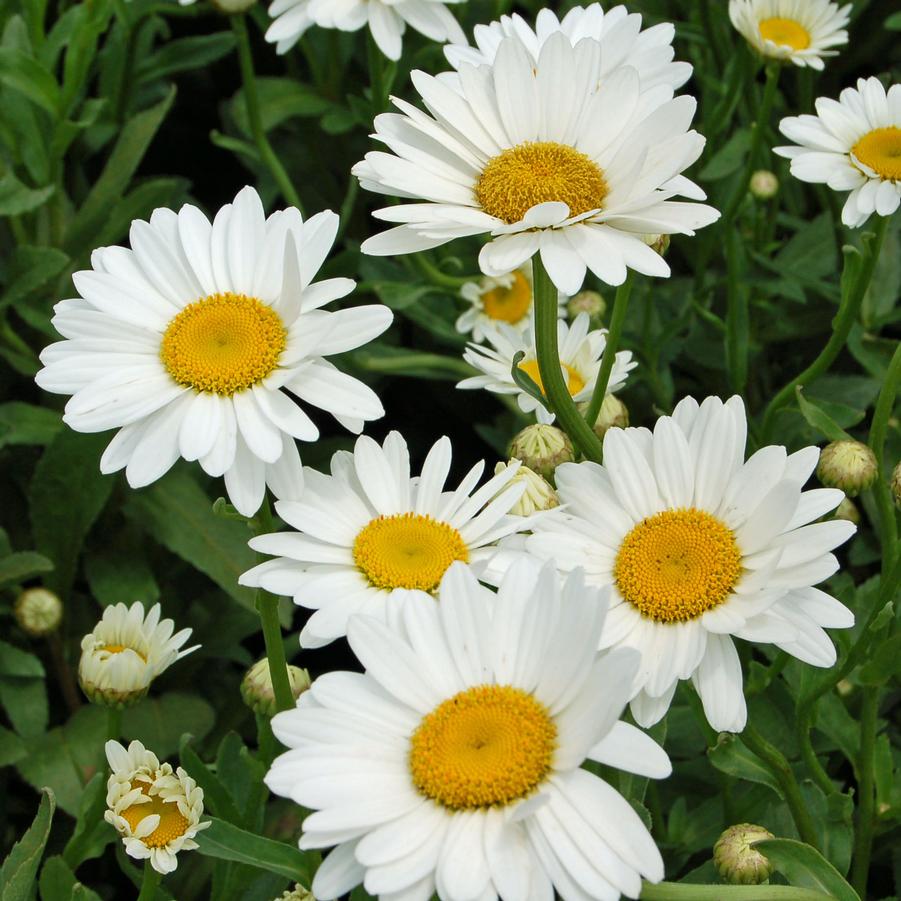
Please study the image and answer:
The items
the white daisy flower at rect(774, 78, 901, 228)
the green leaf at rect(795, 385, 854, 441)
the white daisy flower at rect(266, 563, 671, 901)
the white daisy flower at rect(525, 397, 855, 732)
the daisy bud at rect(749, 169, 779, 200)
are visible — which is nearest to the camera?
the white daisy flower at rect(266, 563, 671, 901)

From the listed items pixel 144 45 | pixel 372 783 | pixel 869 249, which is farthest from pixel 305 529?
pixel 144 45

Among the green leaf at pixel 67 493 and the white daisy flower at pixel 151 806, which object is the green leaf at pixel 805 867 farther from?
the green leaf at pixel 67 493

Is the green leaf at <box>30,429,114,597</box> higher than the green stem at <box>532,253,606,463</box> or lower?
lower

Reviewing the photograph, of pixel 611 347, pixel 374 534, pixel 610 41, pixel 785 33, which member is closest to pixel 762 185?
pixel 785 33

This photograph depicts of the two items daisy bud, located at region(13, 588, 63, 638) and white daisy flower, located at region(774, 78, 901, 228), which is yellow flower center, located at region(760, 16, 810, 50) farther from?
daisy bud, located at region(13, 588, 63, 638)

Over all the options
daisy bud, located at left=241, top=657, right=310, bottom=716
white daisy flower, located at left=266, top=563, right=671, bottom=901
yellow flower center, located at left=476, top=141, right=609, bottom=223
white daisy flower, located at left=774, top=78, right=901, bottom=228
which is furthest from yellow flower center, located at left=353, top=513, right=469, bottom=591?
white daisy flower, located at left=774, top=78, right=901, bottom=228

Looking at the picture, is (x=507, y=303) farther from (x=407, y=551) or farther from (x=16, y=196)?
(x=407, y=551)

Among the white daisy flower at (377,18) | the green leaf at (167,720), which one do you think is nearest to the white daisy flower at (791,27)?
the white daisy flower at (377,18)

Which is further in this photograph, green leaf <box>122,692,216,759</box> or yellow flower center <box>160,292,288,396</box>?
green leaf <box>122,692,216,759</box>
